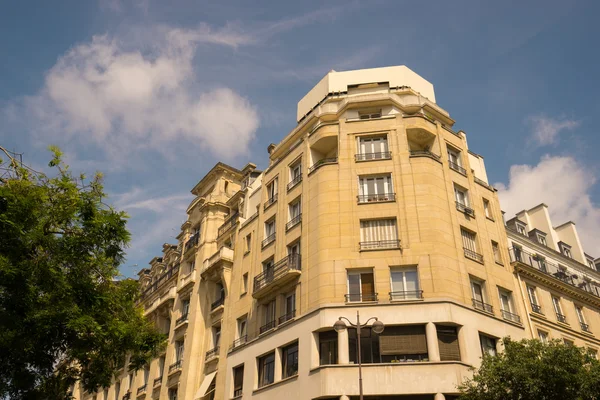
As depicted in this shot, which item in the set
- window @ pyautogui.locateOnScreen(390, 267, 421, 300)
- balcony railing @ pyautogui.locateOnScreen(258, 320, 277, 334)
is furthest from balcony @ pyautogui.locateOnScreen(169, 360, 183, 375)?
window @ pyautogui.locateOnScreen(390, 267, 421, 300)

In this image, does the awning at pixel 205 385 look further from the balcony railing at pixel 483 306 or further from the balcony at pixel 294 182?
the balcony railing at pixel 483 306

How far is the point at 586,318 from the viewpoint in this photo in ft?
115

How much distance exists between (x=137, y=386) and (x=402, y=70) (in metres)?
30.7

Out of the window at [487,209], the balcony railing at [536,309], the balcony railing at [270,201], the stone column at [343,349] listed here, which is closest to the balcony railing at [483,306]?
the balcony railing at [536,309]

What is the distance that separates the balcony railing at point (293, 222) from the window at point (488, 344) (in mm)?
10986

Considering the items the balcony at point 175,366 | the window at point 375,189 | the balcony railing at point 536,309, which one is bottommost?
the balcony at point 175,366

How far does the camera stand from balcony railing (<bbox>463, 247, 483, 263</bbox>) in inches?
1100

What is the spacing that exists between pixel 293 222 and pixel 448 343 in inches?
423

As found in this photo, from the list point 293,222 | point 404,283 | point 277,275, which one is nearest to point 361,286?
point 404,283

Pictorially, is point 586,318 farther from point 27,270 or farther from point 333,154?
point 27,270

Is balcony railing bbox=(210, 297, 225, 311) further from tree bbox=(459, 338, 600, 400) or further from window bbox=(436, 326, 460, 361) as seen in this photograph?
tree bbox=(459, 338, 600, 400)

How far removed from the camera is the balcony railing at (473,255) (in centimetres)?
2795

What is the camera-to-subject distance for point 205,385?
107ft

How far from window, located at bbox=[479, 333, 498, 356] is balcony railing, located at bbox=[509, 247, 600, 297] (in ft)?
21.0
